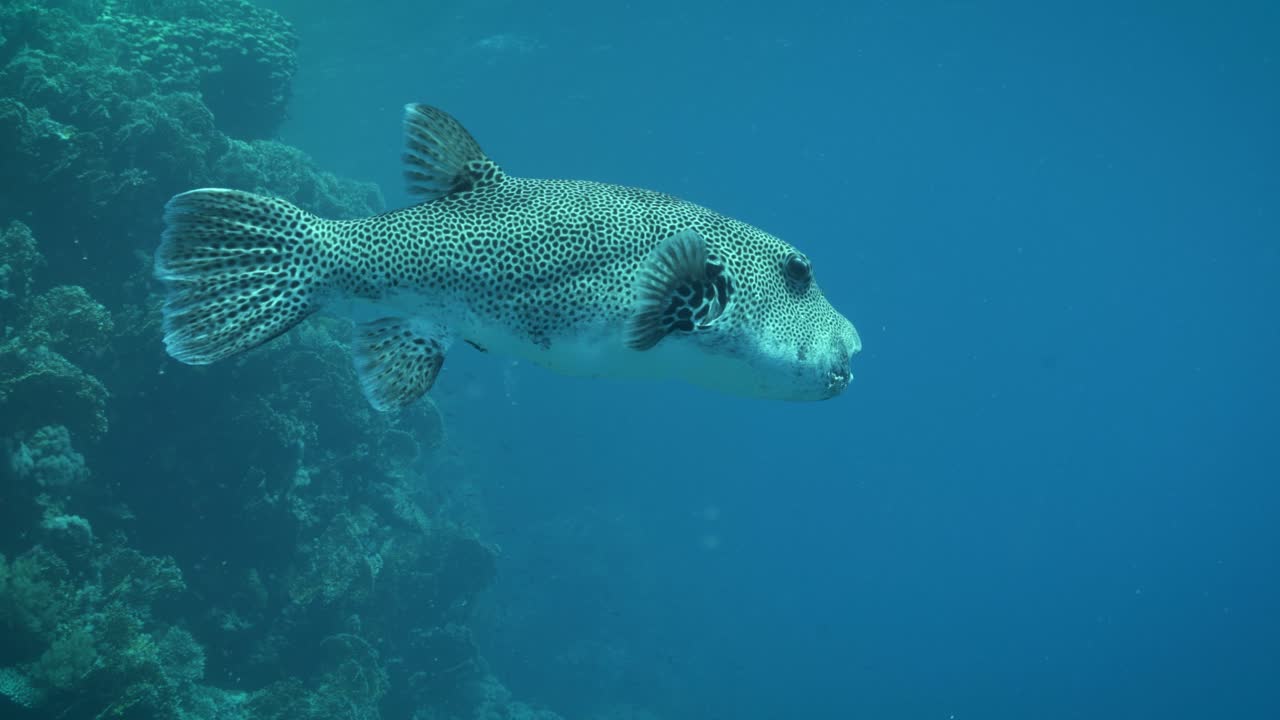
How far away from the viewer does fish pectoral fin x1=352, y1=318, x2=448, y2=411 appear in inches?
123

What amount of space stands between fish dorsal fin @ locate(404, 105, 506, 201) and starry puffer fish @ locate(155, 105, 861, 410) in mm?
11

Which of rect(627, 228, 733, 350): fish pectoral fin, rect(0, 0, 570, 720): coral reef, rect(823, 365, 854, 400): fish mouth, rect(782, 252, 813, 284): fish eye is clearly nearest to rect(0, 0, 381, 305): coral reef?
rect(0, 0, 570, 720): coral reef

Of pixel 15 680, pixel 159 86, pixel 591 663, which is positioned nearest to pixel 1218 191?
pixel 591 663

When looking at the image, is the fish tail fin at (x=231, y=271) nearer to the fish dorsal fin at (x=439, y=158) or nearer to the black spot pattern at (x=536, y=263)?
the black spot pattern at (x=536, y=263)

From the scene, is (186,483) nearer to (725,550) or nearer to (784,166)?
(725,550)

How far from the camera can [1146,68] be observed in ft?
116

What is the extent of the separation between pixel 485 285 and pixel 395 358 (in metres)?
0.53

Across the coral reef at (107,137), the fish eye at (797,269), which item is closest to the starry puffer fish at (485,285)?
the fish eye at (797,269)

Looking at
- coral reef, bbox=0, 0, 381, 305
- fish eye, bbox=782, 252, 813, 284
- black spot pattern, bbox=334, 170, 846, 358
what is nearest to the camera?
black spot pattern, bbox=334, 170, 846, 358

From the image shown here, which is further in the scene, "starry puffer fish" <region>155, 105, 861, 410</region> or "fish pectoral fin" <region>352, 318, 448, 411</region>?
"fish pectoral fin" <region>352, 318, 448, 411</region>

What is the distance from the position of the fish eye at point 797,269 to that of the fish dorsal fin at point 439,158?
150 centimetres

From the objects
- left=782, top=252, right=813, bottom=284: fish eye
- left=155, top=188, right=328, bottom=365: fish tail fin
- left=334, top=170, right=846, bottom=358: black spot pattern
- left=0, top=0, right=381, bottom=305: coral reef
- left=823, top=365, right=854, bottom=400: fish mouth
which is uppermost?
left=0, top=0, right=381, bottom=305: coral reef

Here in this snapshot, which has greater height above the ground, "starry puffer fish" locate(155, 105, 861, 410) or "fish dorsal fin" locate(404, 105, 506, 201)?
"fish dorsal fin" locate(404, 105, 506, 201)

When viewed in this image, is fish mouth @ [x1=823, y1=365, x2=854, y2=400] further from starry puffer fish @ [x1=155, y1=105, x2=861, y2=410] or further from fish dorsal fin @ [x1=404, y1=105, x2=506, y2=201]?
fish dorsal fin @ [x1=404, y1=105, x2=506, y2=201]
